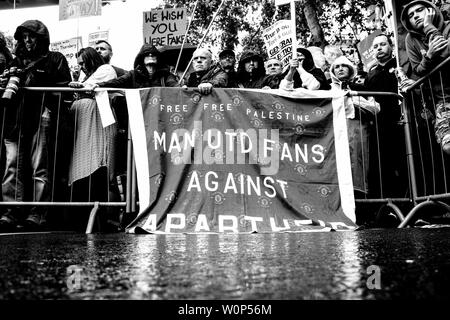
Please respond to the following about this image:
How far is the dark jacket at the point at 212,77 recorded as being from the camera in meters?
5.99

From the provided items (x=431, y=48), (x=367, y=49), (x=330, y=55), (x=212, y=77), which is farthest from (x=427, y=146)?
(x=367, y=49)

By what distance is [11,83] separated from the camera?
4910mm

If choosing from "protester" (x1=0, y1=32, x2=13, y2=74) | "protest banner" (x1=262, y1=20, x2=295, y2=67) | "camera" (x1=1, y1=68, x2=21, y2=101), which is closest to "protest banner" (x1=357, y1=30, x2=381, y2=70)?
"protest banner" (x1=262, y1=20, x2=295, y2=67)

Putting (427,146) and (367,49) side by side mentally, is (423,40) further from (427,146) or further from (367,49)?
(367,49)

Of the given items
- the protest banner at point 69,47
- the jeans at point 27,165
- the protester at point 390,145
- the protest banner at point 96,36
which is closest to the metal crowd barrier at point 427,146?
the protester at point 390,145

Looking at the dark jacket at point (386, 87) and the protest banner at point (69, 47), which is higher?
the protest banner at point (69, 47)

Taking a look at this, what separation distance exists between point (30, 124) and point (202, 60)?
2.32 m

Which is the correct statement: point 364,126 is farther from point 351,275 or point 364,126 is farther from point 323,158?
point 351,275

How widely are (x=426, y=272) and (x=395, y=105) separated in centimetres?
470

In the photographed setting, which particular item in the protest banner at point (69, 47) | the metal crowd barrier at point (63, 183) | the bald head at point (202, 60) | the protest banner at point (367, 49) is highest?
the protest banner at point (69, 47)

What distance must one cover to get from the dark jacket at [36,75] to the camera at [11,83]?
94 millimetres

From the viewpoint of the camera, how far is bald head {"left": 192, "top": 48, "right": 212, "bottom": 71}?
6359mm

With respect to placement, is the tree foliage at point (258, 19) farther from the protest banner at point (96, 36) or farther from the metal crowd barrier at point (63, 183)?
the metal crowd barrier at point (63, 183)

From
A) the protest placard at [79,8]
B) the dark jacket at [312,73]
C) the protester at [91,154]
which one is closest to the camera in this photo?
the protester at [91,154]
